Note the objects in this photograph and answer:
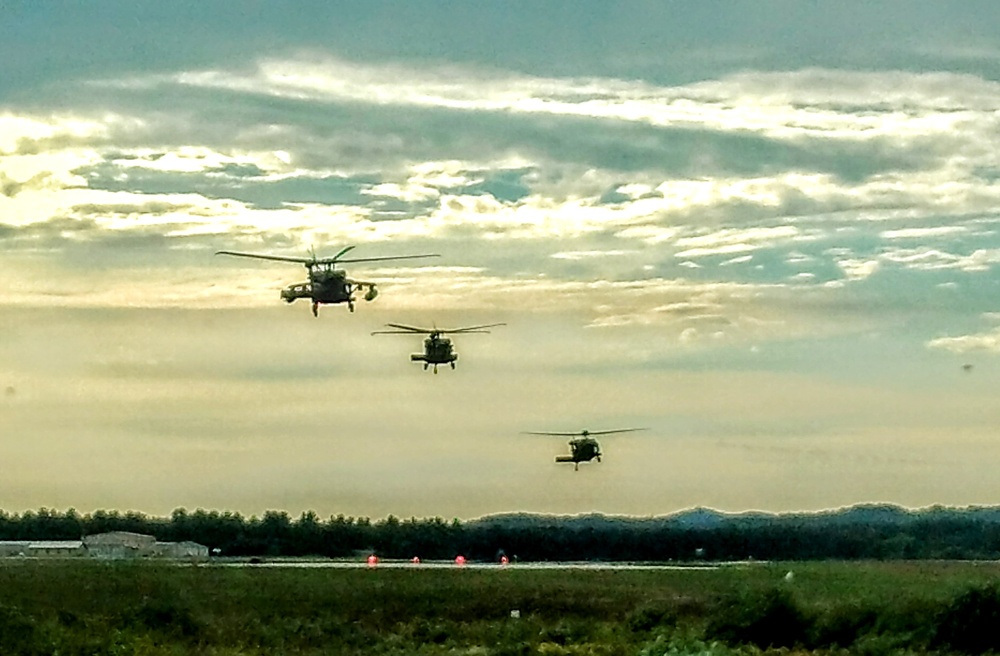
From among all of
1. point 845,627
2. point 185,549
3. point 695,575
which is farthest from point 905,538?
point 845,627

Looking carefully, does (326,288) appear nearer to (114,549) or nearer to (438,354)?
(438,354)

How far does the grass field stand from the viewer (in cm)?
5200

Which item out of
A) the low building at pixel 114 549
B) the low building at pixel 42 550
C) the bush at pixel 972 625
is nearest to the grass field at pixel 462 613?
the bush at pixel 972 625

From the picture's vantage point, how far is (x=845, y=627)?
56.0 meters

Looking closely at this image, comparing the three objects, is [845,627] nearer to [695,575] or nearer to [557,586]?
[557,586]

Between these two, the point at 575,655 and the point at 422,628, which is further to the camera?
the point at 422,628

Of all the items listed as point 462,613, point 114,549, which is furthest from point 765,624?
point 114,549

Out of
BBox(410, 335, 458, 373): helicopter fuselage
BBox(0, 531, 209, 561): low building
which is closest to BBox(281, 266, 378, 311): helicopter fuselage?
BBox(410, 335, 458, 373): helicopter fuselage

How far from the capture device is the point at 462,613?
2490 inches

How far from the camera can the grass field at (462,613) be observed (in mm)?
52000

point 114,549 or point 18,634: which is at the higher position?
point 114,549

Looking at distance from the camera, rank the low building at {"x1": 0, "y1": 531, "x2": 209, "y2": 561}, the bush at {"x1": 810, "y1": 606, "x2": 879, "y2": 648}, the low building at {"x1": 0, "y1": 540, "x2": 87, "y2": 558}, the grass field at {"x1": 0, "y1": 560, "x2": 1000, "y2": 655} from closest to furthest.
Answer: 1. the grass field at {"x1": 0, "y1": 560, "x2": 1000, "y2": 655}
2. the bush at {"x1": 810, "y1": 606, "x2": 879, "y2": 648}
3. the low building at {"x1": 0, "y1": 540, "x2": 87, "y2": 558}
4. the low building at {"x1": 0, "y1": 531, "x2": 209, "y2": 561}

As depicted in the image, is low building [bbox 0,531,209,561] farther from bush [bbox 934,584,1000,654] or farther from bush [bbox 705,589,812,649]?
bush [bbox 934,584,1000,654]

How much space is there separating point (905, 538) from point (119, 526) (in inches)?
2876
